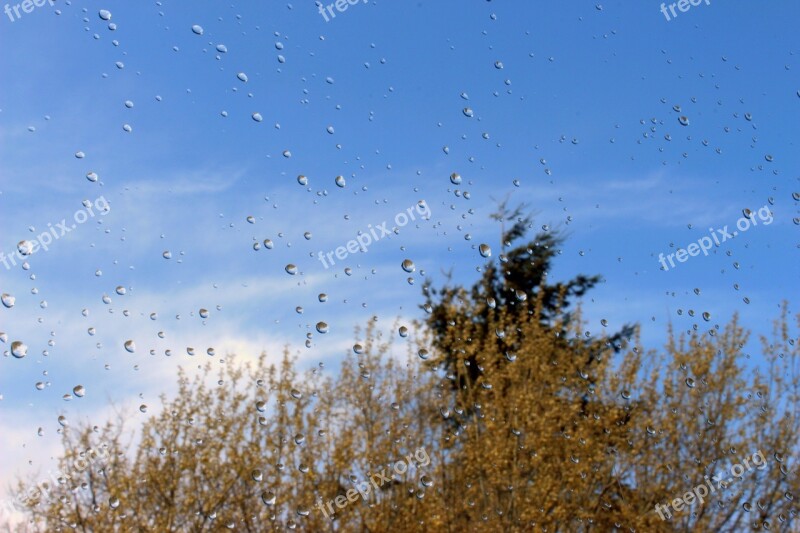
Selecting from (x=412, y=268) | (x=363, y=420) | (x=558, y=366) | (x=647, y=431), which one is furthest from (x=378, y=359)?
(x=412, y=268)

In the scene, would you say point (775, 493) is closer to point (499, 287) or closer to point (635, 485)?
point (635, 485)

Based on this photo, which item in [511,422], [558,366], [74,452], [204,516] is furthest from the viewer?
[558,366]

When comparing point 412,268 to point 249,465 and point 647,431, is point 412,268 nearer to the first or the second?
point 249,465

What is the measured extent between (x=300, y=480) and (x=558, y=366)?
3527mm

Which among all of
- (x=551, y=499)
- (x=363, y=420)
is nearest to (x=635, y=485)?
(x=551, y=499)

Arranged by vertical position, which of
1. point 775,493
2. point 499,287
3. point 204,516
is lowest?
point 775,493

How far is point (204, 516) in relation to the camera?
6.41 meters

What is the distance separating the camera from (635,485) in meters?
7.84

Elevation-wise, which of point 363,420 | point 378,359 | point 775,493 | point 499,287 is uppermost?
point 499,287

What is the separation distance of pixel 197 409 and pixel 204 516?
3.39 ft

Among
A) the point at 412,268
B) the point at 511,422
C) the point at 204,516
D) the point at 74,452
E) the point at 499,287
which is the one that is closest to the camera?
the point at 412,268

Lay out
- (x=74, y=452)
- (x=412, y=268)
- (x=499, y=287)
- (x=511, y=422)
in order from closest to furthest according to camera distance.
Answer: (x=412, y=268)
(x=74, y=452)
(x=511, y=422)
(x=499, y=287)

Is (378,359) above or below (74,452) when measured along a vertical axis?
above

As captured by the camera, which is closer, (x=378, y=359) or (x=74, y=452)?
(x=74, y=452)
